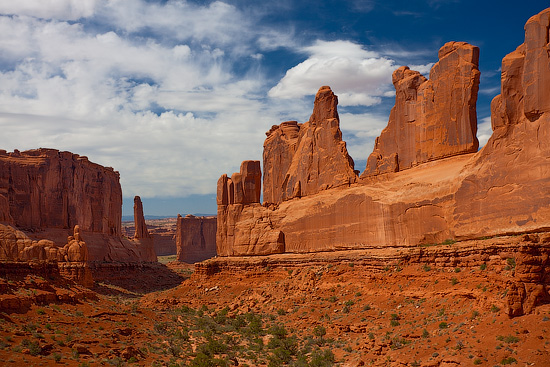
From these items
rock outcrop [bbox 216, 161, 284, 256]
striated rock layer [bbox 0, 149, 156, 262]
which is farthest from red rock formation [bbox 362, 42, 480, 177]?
striated rock layer [bbox 0, 149, 156, 262]

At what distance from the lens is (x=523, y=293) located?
20.8 metres

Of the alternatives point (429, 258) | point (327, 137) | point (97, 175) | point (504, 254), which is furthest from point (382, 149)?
point (97, 175)

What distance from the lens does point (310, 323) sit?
105 feet

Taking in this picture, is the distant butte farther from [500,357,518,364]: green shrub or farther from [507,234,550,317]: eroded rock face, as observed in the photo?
[500,357,518,364]: green shrub

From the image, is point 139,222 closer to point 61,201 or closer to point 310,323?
point 61,201

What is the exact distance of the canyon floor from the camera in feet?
69.6

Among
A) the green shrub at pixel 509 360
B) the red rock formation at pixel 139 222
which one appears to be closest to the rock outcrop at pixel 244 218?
the green shrub at pixel 509 360

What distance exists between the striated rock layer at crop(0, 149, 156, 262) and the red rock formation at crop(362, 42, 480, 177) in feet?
100

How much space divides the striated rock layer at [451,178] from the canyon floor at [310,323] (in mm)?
1967

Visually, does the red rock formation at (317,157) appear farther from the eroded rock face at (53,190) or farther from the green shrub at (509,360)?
the eroded rock face at (53,190)

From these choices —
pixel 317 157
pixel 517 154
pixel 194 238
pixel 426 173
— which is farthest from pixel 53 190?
pixel 517 154

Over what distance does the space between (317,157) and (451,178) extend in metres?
15.0

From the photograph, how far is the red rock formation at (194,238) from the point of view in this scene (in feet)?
365

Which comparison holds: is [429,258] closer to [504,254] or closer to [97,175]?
[504,254]
